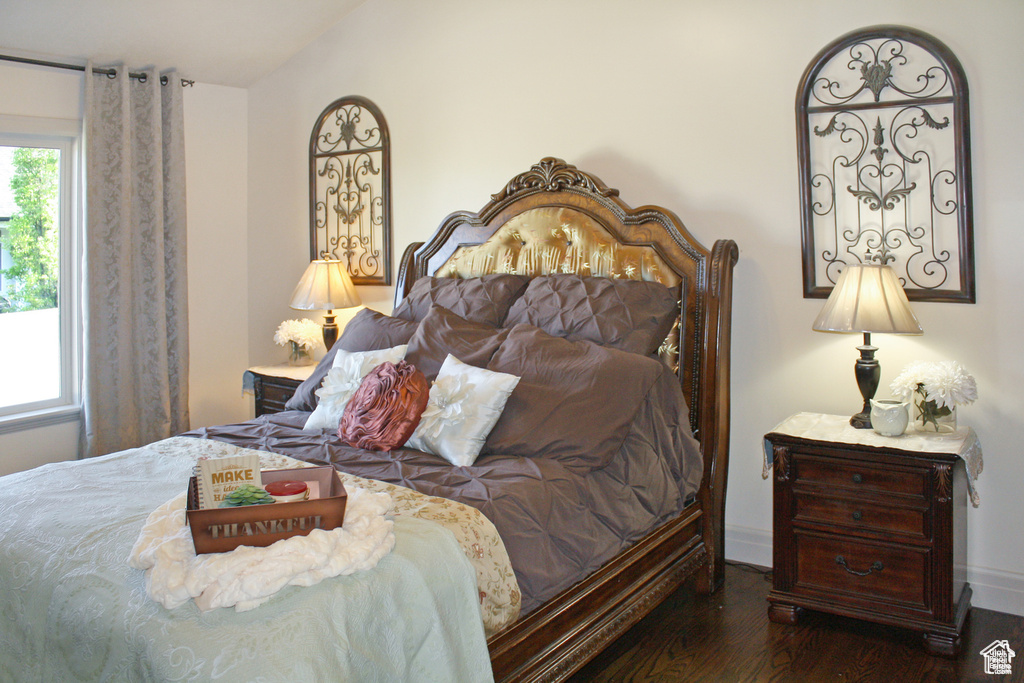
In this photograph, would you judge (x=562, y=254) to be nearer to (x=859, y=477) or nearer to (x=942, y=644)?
(x=859, y=477)

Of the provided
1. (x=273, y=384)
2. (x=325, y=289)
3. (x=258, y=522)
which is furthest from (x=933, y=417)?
(x=273, y=384)

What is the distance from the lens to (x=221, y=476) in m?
1.87

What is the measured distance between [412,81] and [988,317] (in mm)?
2829

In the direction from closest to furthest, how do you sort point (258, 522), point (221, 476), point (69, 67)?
point (258, 522) < point (221, 476) < point (69, 67)

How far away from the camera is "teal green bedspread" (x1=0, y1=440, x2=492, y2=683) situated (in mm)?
1453

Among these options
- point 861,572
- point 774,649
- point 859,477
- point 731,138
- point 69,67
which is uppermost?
point 69,67

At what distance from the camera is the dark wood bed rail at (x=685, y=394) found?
2.12m

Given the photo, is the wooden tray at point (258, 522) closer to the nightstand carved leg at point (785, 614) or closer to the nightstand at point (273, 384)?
the nightstand carved leg at point (785, 614)

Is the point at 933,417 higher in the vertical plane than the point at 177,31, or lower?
lower

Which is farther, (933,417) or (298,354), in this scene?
(298,354)

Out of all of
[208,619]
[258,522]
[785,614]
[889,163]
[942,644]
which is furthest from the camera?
[889,163]

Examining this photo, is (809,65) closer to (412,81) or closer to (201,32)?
(412,81)

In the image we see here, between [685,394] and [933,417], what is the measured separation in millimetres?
838

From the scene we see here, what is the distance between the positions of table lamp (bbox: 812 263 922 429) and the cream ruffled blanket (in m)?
1.70
